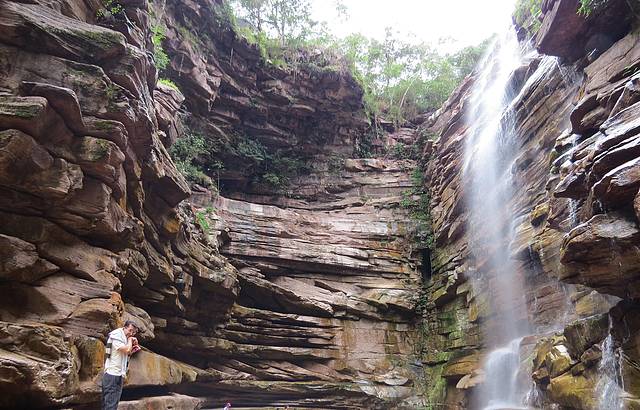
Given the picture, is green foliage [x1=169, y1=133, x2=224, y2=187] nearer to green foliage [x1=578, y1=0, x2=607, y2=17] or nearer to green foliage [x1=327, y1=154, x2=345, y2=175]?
green foliage [x1=327, y1=154, x2=345, y2=175]

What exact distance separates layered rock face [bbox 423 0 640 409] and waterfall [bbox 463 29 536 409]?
202mm

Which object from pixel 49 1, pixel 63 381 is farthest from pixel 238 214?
pixel 63 381

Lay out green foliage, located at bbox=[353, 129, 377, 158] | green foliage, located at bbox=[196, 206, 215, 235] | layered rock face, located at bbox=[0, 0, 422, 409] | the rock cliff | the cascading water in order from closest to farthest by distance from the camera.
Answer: layered rock face, located at bbox=[0, 0, 422, 409] < the rock cliff < the cascading water < green foliage, located at bbox=[196, 206, 215, 235] < green foliage, located at bbox=[353, 129, 377, 158]

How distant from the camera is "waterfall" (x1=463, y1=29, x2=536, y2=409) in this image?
13211 mm

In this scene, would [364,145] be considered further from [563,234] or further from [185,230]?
[185,230]

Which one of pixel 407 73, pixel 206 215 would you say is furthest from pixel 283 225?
pixel 407 73

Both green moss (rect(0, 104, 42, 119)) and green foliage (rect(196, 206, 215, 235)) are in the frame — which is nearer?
green moss (rect(0, 104, 42, 119))

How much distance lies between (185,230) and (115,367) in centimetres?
619

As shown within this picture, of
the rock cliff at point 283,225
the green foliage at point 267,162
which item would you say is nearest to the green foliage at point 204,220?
the rock cliff at point 283,225

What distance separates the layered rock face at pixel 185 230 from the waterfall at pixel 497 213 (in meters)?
4.31

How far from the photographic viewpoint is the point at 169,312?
12.1m

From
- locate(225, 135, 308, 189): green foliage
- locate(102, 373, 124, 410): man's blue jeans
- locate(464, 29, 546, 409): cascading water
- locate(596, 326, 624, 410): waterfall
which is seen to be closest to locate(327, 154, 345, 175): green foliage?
locate(225, 135, 308, 189): green foliage

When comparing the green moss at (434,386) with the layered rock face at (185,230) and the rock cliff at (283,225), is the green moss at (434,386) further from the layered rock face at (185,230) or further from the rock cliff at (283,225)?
the layered rock face at (185,230)

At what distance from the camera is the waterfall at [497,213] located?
13211mm
